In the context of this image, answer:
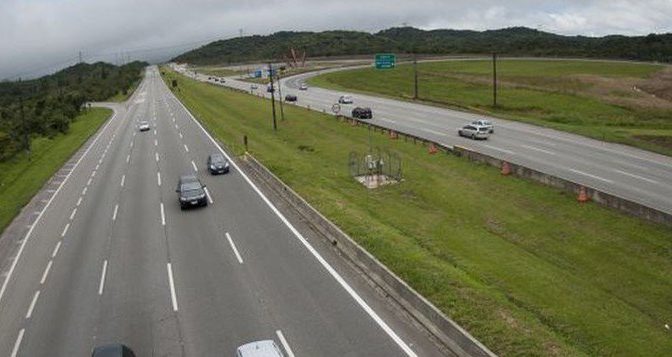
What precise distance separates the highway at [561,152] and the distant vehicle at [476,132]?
2.20 feet

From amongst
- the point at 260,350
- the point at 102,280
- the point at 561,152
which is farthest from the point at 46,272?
the point at 561,152

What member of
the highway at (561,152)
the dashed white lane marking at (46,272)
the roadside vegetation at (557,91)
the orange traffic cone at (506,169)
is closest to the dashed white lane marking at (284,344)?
the dashed white lane marking at (46,272)

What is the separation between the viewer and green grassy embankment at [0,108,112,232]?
38.6 meters

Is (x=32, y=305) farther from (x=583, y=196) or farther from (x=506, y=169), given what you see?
(x=506, y=169)

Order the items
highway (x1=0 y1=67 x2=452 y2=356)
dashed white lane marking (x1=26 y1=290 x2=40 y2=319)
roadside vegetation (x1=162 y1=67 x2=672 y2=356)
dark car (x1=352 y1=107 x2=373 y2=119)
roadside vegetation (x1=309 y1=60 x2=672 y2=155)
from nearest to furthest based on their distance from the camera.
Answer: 1. highway (x1=0 y1=67 x2=452 y2=356)
2. roadside vegetation (x1=162 y1=67 x2=672 y2=356)
3. dashed white lane marking (x1=26 y1=290 x2=40 y2=319)
4. roadside vegetation (x1=309 y1=60 x2=672 y2=155)
5. dark car (x1=352 y1=107 x2=373 y2=119)

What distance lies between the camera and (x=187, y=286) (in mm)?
21375

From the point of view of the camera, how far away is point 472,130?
181 feet

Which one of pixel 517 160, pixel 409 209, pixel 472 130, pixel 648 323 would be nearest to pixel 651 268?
pixel 648 323

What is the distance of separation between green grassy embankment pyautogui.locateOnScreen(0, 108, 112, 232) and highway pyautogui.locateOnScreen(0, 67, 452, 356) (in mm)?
3675

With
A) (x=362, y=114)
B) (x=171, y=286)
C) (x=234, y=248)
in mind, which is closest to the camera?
(x=171, y=286)

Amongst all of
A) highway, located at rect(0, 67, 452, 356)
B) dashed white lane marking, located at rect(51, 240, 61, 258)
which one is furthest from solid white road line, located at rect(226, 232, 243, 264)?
dashed white lane marking, located at rect(51, 240, 61, 258)

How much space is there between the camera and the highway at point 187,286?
674 inches

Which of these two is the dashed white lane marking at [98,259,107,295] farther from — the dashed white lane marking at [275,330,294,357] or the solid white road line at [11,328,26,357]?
the dashed white lane marking at [275,330,294,357]

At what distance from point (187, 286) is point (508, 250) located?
1445cm
